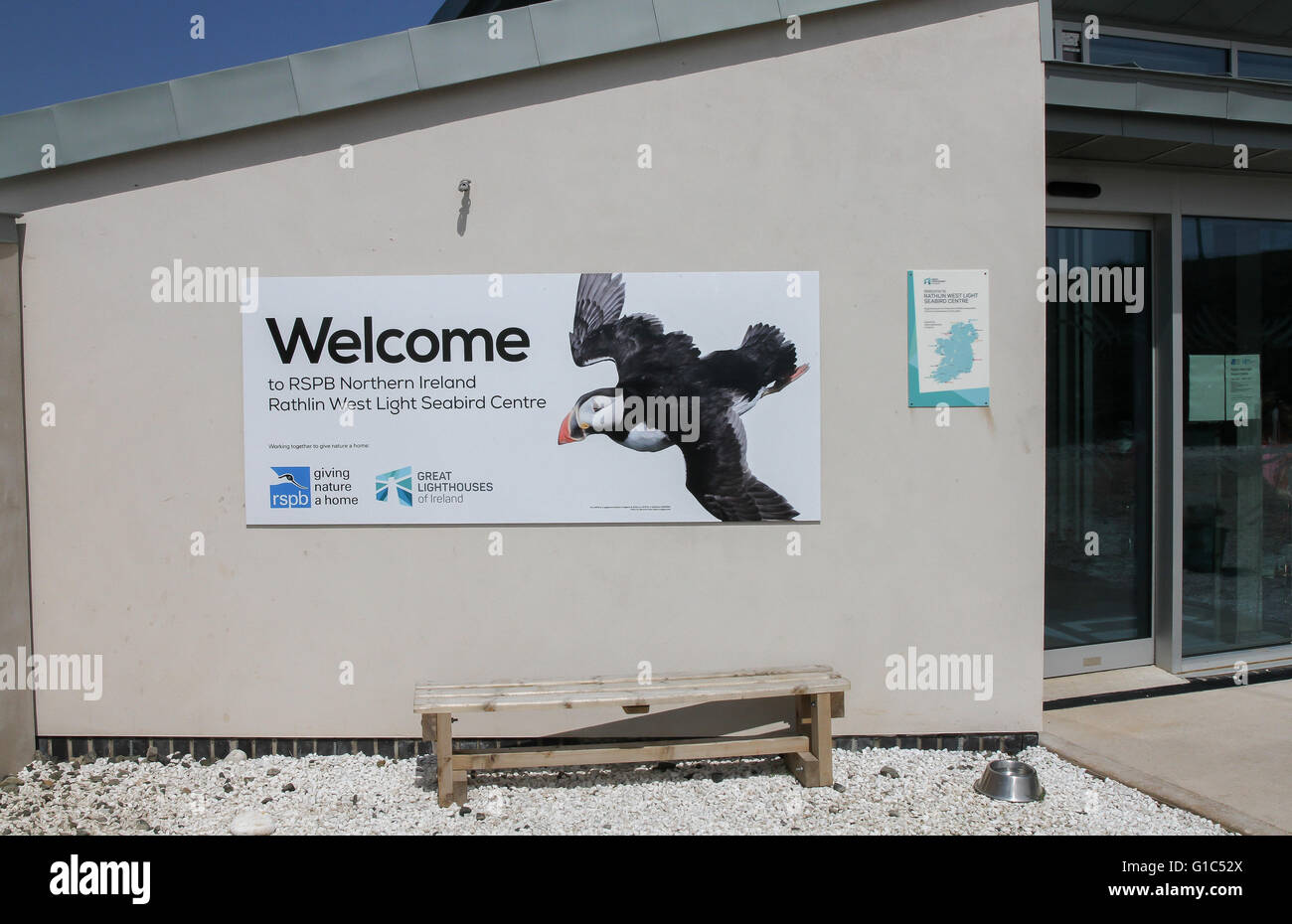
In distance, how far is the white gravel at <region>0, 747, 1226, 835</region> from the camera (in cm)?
362

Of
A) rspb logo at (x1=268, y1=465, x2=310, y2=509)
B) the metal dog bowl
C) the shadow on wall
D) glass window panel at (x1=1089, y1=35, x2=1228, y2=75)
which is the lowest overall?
the metal dog bowl

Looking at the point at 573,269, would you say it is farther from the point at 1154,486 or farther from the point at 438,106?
the point at 1154,486

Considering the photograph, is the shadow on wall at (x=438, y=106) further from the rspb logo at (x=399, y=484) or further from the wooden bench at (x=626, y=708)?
the wooden bench at (x=626, y=708)

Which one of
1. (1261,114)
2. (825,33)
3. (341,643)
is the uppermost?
(825,33)

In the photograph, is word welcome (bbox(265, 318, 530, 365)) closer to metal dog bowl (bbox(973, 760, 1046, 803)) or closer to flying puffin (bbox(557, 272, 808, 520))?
flying puffin (bbox(557, 272, 808, 520))

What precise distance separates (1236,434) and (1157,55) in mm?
2357

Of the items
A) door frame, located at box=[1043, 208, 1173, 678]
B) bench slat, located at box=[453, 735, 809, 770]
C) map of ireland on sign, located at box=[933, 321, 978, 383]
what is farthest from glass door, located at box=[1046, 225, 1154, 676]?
bench slat, located at box=[453, 735, 809, 770]

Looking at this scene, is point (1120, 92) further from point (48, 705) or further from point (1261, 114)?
point (48, 705)

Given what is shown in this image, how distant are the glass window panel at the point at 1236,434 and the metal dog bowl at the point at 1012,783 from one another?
Answer: 231cm

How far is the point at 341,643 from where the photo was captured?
429cm

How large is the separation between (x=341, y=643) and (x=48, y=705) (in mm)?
1463

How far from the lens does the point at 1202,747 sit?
13.9ft

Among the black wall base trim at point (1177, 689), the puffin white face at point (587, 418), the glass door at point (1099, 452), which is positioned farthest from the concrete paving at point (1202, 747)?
the puffin white face at point (587, 418)
